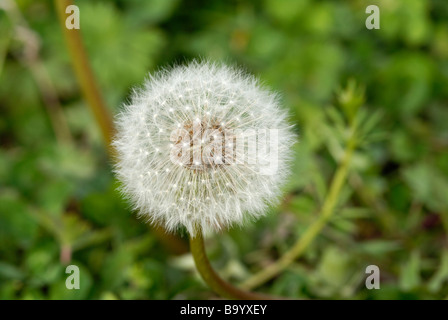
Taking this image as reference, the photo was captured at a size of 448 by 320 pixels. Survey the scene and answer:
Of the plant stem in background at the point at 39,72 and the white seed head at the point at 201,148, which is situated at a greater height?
the plant stem in background at the point at 39,72

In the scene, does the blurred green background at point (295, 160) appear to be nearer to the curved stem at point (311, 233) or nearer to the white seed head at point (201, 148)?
the curved stem at point (311, 233)

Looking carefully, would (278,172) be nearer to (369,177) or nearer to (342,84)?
(369,177)

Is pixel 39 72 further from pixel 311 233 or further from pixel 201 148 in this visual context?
pixel 201 148

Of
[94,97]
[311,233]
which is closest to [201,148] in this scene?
[311,233]

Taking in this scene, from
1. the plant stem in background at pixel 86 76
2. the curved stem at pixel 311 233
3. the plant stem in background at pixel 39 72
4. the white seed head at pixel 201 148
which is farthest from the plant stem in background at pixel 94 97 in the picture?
the white seed head at pixel 201 148

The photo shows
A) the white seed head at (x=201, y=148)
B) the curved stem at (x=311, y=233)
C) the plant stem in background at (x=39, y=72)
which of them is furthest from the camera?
the plant stem in background at (x=39, y=72)

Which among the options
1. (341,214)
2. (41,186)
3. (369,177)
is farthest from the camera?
(369,177)
